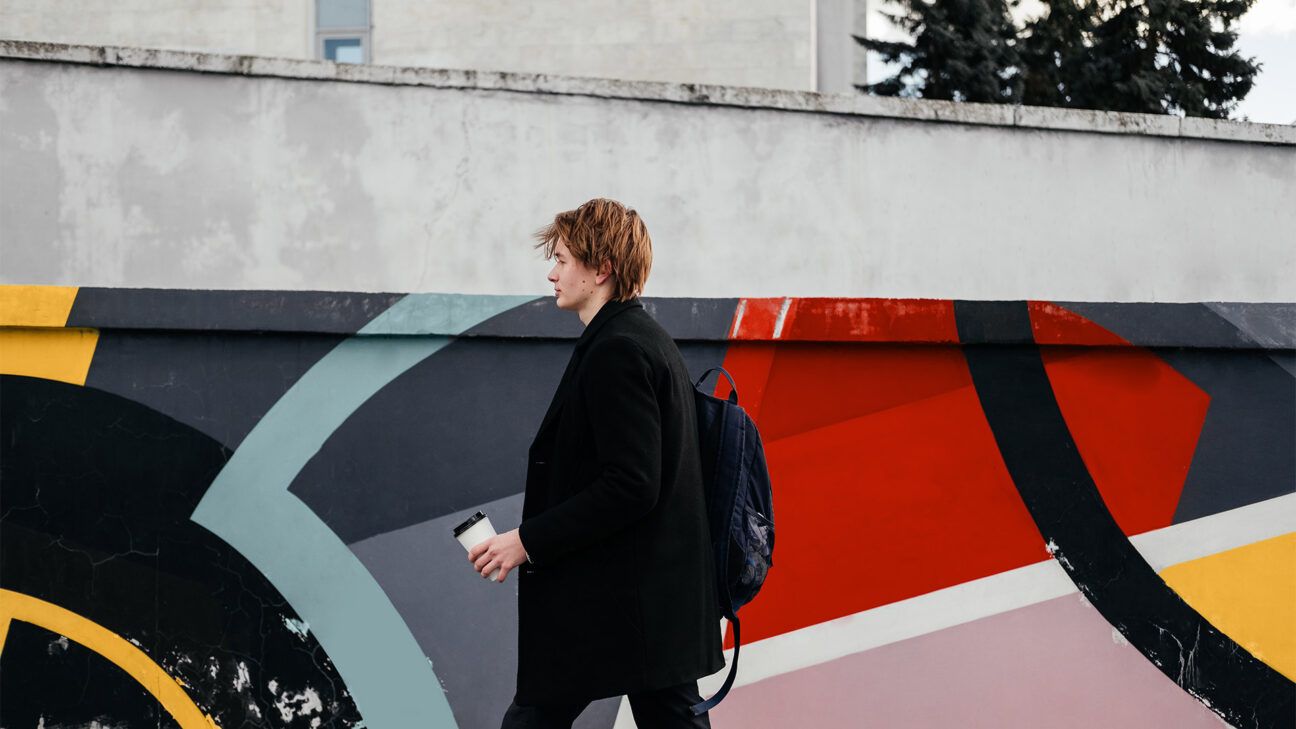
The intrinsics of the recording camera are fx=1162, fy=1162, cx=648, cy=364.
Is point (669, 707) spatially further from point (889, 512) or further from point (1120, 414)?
point (1120, 414)

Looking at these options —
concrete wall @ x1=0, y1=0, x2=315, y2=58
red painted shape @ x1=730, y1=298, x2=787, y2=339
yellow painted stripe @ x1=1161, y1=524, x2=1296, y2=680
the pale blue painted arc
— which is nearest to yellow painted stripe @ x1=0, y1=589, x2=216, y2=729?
the pale blue painted arc

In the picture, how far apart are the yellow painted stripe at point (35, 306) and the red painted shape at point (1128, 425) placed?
3291mm

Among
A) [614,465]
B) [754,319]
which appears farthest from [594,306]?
[754,319]

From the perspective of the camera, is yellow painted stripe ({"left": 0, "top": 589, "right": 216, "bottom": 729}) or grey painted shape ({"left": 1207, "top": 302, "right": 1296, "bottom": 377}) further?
grey painted shape ({"left": 1207, "top": 302, "right": 1296, "bottom": 377})

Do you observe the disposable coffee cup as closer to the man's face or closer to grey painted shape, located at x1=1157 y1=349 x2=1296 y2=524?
the man's face

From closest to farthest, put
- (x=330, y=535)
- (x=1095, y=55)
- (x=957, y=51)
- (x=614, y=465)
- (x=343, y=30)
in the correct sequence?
(x=614, y=465), (x=330, y=535), (x=343, y=30), (x=957, y=51), (x=1095, y=55)

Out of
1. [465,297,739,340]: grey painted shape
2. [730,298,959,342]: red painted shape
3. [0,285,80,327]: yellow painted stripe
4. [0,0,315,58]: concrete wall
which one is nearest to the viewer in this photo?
[0,285,80,327]: yellow painted stripe

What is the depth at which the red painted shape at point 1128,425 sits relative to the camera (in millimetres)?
4156

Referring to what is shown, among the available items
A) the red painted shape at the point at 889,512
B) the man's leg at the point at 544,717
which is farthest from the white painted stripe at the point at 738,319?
the man's leg at the point at 544,717

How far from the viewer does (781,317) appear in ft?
13.1

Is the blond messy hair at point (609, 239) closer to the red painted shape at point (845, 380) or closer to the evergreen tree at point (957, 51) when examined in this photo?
the red painted shape at point (845, 380)

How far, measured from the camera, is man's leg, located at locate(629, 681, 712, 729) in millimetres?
2592

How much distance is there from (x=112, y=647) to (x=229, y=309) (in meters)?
1.12

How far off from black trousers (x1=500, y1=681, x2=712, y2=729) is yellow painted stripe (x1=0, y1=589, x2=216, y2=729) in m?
1.58
